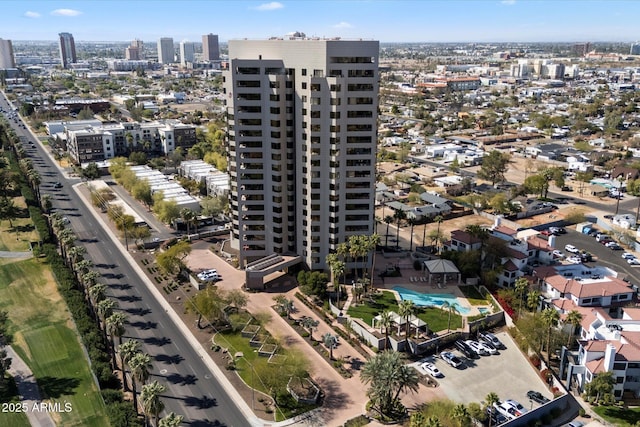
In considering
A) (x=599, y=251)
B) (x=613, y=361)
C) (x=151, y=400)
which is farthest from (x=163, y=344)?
(x=599, y=251)

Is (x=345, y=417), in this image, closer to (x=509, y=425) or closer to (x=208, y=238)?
(x=509, y=425)

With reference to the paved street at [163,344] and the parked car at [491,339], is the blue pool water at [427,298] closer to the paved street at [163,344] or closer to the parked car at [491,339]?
the parked car at [491,339]

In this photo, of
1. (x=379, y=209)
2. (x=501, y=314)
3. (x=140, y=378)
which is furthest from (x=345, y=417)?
(x=379, y=209)

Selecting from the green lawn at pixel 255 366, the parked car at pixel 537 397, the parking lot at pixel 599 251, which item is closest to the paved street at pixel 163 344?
the green lawn at pixel 255 366

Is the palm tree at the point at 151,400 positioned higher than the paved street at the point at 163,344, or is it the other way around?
the palm tree at the point at 151,400

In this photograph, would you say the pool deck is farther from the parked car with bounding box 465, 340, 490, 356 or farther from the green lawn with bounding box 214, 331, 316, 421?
the green lawn with bounding box 214, 331, 316, 421

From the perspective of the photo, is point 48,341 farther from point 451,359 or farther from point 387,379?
point 451,359
